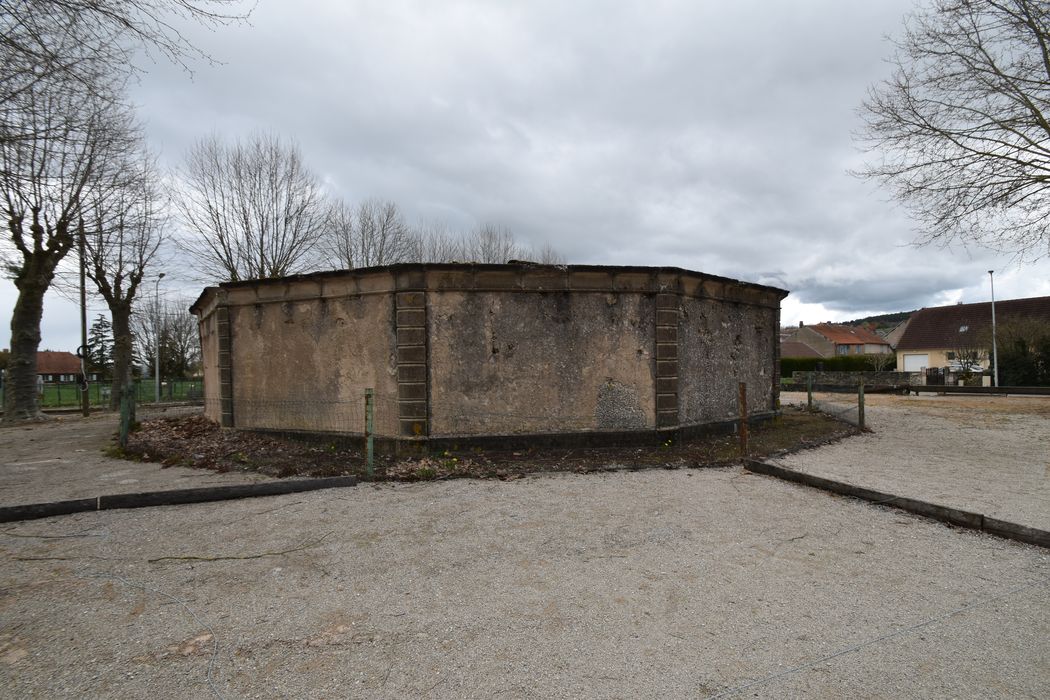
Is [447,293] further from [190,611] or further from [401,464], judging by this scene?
[190,611]

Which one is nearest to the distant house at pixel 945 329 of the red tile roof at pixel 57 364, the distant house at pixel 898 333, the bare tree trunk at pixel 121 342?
the distant house at pixel 898 333

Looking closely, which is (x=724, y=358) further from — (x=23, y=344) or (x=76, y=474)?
(x=23, y=344)

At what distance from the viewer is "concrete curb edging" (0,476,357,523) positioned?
5.29 metres

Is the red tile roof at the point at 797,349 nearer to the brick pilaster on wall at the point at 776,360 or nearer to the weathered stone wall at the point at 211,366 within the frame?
the brick pilaster on wall at the point at 776,360

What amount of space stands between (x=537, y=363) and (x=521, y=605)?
5.83 metres

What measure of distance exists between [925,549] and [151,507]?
788 cm

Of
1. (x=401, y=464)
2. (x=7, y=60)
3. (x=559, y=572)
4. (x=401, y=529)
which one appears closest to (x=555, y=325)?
(x=401, y=464)

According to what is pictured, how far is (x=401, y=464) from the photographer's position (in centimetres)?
786

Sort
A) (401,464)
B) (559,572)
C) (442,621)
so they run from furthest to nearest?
(401,464) → (559,572) → (442,621)

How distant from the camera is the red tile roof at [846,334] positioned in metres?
63.0

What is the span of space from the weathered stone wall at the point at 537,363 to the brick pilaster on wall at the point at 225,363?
16.6ft

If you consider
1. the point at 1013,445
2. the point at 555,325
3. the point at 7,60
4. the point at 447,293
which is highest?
the point at 7,60

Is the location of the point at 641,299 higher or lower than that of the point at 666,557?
higher

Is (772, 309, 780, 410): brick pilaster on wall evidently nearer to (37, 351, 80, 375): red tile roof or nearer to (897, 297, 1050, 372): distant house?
(897, 297, 1050, 372): distant house
